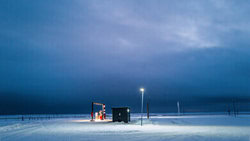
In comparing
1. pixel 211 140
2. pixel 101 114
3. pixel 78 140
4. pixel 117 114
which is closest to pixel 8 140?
pixel 78 140

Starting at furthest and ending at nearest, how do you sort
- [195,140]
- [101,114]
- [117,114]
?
[101,114], [117,114], [195,140]

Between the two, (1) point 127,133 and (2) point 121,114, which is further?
(2) point 121,114

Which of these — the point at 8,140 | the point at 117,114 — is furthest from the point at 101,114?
the point at 8,140

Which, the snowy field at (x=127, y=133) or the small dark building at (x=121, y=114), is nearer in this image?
the snowy field at (x=127, y=133)

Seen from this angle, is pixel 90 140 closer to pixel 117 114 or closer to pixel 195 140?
pixel 195 140

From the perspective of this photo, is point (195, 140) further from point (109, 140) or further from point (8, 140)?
point (8, 140)

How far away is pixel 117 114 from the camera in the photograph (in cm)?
3759

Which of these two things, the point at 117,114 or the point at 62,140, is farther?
the point at 117,114

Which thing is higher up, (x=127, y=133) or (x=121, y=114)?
(x=121, y=114)

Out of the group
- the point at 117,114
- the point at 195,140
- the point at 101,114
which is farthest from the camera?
the point at 101,114

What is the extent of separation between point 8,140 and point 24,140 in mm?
1126

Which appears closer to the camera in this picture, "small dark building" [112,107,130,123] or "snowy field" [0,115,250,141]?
"snowy field" [0,115,250,141]

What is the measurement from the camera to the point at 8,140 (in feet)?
50.0

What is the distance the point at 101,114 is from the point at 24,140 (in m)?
36.7
